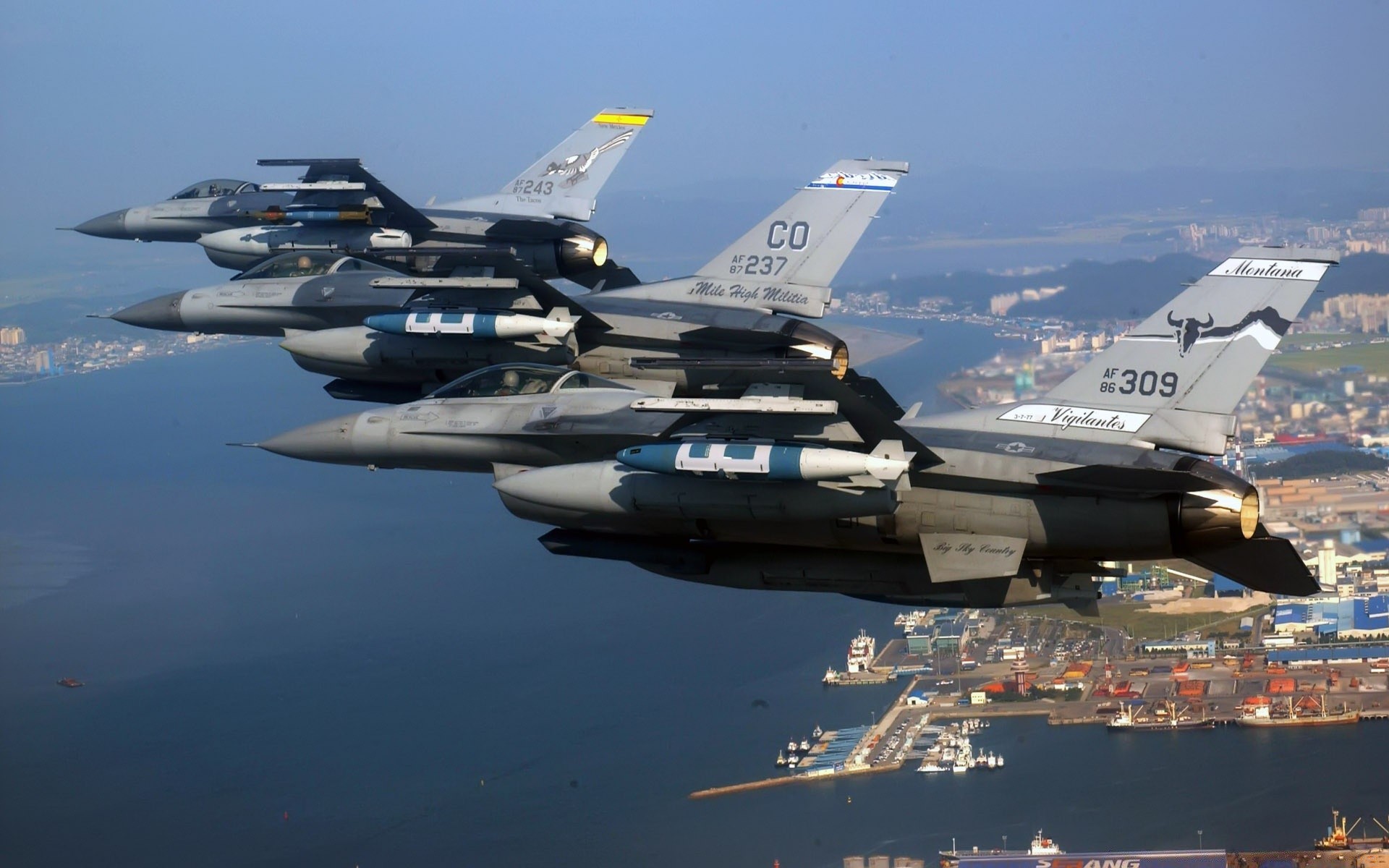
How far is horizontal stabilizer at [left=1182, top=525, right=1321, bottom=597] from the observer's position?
54.1 ft

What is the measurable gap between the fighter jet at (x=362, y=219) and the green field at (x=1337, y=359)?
132 feet

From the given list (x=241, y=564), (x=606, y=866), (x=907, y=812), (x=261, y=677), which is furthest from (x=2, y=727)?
(x=907, y=812)

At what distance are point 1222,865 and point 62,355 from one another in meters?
64.4

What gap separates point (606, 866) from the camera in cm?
3344

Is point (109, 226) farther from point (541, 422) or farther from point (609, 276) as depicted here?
point (541, 422)

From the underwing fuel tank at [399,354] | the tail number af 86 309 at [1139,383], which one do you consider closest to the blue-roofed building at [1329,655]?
the tail number af 86 309 at [1139,383]

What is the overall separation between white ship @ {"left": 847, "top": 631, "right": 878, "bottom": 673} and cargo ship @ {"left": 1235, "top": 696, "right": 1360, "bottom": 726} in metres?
10.5

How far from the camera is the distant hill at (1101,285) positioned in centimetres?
7162

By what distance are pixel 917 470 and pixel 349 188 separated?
16669 mm

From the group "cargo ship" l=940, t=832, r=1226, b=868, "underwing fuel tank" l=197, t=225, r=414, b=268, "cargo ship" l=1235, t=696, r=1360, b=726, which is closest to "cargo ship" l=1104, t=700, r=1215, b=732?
"cargo ship" l=1235, t=696, r=1360, b=726

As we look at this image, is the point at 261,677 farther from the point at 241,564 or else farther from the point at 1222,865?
the point at 1222,865

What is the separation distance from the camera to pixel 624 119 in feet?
111

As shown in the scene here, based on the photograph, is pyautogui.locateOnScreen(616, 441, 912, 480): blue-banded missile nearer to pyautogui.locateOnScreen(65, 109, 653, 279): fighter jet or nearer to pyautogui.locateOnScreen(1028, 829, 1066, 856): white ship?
pyautogui.locateOnScreen(65, 109, 653, 279): fighter jet

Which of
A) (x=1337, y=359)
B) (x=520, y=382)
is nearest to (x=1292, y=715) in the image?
(x=520, y=382)
